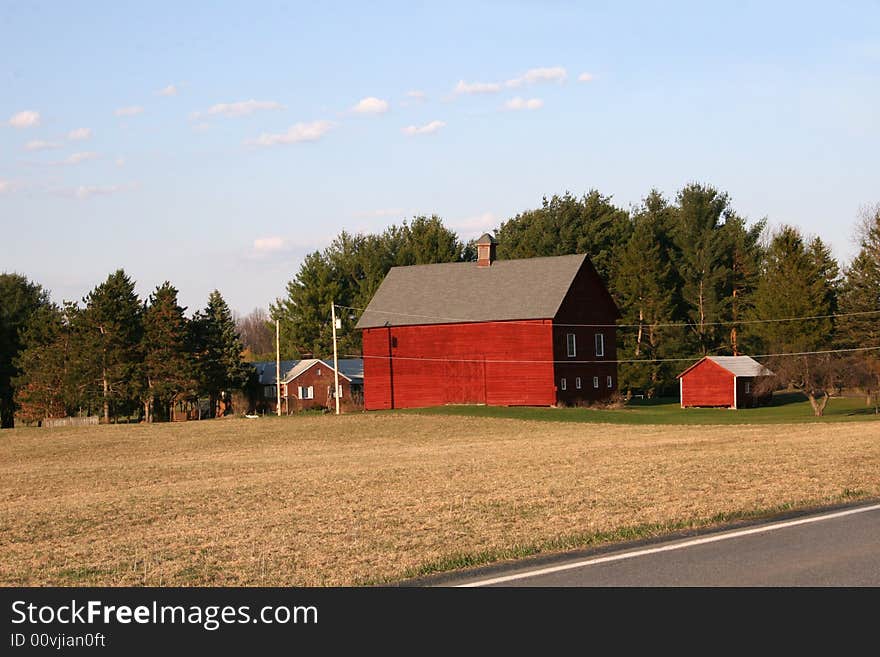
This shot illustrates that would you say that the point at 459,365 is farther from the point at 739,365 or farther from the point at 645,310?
the point at 645,310

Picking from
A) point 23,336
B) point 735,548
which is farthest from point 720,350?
point 735,548

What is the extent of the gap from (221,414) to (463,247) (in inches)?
1248

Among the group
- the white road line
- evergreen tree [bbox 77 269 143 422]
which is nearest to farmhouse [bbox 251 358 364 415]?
evergreen tree [bbox 77 269 143 422]

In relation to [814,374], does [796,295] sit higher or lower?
higher

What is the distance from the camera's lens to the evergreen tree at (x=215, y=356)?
267 feet

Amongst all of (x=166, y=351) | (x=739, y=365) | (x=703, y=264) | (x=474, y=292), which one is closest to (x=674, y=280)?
(x=703, y=264)

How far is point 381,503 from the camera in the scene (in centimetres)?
1898

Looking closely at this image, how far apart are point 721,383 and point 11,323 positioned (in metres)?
57.4

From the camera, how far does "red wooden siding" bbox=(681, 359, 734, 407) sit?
78.9 meters

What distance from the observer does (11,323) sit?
9006cm

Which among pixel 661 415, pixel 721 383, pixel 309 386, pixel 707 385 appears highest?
pixel 309 386

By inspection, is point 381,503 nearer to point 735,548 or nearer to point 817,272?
point 735,548

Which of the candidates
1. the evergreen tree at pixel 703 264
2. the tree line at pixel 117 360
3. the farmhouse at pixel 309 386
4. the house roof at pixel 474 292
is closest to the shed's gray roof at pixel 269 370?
the farmhouse at pixel 309 386

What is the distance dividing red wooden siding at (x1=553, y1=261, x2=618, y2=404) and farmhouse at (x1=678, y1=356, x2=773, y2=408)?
8632 millimetres
